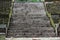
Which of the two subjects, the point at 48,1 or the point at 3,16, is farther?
the point at 48,1

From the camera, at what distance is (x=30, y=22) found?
7.49 m

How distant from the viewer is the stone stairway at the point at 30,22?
20.8ft

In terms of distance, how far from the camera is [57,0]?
33.7 ft

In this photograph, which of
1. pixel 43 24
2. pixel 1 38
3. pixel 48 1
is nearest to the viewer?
pixel 1 38

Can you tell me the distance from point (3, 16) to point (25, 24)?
3.55 ft

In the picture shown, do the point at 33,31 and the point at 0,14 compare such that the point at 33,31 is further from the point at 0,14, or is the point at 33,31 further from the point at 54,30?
the point at 0,14

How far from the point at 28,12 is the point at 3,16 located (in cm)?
144

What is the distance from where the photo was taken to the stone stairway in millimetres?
6344

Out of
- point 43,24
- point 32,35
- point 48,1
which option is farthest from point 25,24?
point 48,1

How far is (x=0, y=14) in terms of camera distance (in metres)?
8.01

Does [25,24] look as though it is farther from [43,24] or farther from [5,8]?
[5,8]

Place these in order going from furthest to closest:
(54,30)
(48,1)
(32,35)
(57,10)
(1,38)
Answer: (48,1) → (57,10) → (54,30) → (32,35) → (1,38)

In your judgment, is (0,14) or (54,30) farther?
(0,14)

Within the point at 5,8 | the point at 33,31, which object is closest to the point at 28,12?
the point at 5,8
